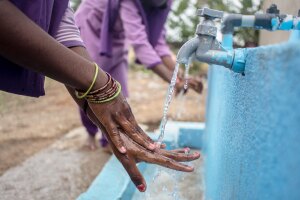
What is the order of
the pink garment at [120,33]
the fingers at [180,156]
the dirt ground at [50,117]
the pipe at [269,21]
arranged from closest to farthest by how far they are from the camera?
the fingers at [180,156] → the pipe at [269,21] → the pink garment at [120,33] → the dirt ground at [50,117]

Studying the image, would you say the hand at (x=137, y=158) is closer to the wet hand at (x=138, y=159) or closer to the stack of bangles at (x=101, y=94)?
the wet hand at (x=138, y=159)

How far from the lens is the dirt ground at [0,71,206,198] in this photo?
3557mm

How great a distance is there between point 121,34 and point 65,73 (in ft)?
7.24

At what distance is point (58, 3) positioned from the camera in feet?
4.76

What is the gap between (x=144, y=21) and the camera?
3041mm

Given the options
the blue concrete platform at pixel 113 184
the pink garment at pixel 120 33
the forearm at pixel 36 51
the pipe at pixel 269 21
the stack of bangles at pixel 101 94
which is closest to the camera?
the forearm at pixel 36 51

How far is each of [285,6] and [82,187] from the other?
1760mm

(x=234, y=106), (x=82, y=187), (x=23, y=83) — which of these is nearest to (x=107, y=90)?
(x=23, y=83)

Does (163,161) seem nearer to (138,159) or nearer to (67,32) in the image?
(138,159)

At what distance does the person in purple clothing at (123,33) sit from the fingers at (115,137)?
1801 mm

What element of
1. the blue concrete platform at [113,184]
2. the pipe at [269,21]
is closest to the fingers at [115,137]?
the pipe at [269,21]

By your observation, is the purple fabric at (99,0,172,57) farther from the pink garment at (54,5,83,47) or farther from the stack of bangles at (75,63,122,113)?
the stack of bangles at (75,63,122,113)

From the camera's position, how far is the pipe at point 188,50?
4.36ft

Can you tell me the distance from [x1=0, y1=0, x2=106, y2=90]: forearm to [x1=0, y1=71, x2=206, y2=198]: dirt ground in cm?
Answer: 173
